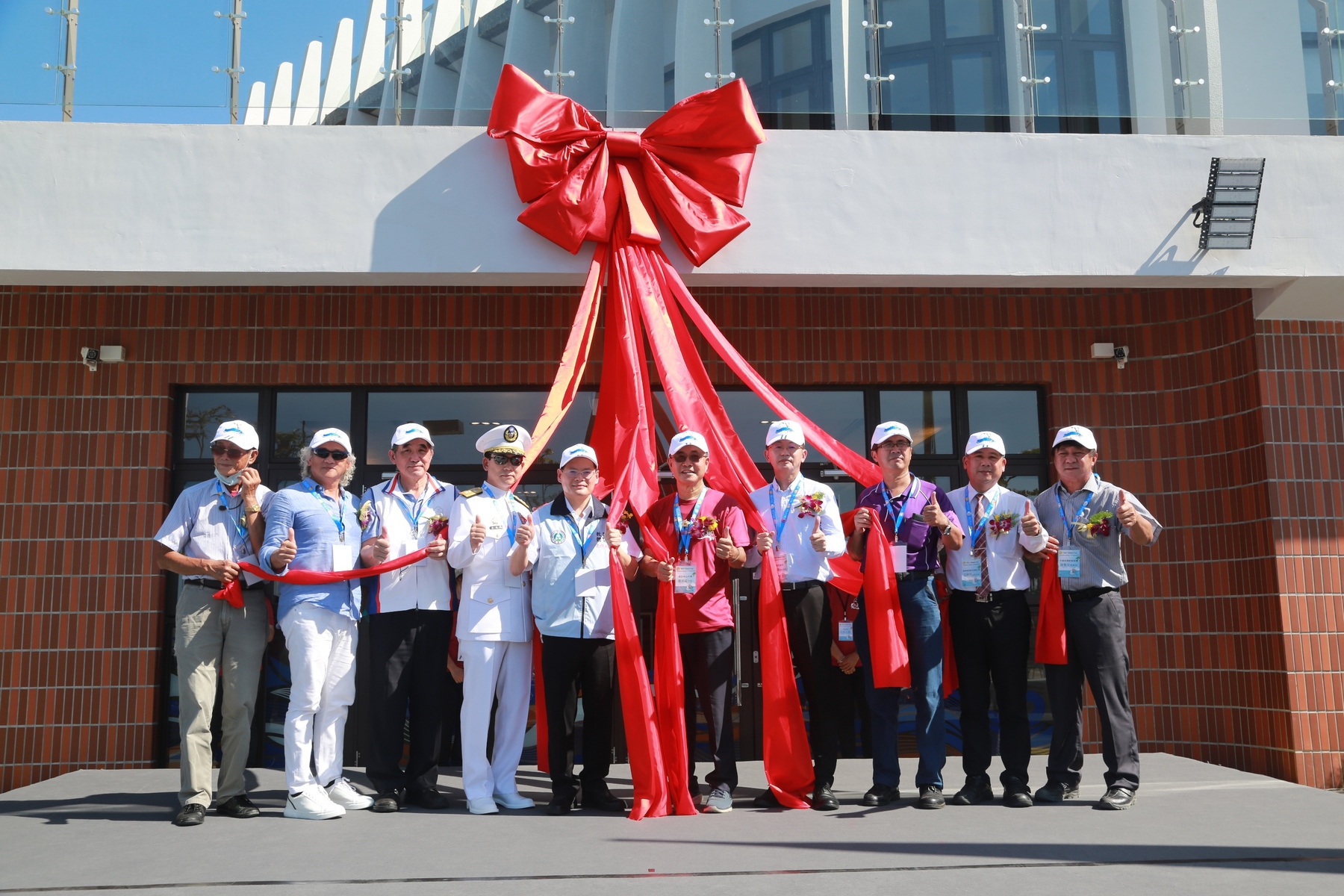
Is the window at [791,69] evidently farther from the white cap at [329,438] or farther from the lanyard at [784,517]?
the white cap at [329,438]

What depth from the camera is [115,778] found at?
→ 17.1ft

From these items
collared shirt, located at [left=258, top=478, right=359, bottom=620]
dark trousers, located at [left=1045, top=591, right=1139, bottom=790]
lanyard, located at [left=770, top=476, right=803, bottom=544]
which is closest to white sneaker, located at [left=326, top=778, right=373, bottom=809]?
collared shirt, located at [left=258, top=478, right=359, bottom=620]

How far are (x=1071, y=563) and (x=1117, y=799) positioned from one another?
92 cm

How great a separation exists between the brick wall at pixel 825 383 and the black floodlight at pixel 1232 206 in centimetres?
49

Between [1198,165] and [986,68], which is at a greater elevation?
[986,68]

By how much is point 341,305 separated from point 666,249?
1961 mm

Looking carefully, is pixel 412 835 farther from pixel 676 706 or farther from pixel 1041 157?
pixel 1041 157

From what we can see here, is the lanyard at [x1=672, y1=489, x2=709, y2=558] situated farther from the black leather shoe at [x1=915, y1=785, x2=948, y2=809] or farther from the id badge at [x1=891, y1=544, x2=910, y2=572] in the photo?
the black leather shoe at [x1=915, y1=785, x2=948, y2=809]

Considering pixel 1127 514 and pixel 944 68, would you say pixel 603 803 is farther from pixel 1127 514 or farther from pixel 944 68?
pixel 944 68

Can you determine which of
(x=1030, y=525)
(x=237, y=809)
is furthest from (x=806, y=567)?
(x=237, y=809)

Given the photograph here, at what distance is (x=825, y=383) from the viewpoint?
6.18 meters

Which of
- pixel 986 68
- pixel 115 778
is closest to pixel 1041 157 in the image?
pixel 986 68

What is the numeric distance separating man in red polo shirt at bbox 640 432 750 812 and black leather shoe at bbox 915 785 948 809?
2.40 feet

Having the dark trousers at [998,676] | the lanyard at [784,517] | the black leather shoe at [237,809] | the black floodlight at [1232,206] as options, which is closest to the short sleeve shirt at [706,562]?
the lanyard at [784,517]
